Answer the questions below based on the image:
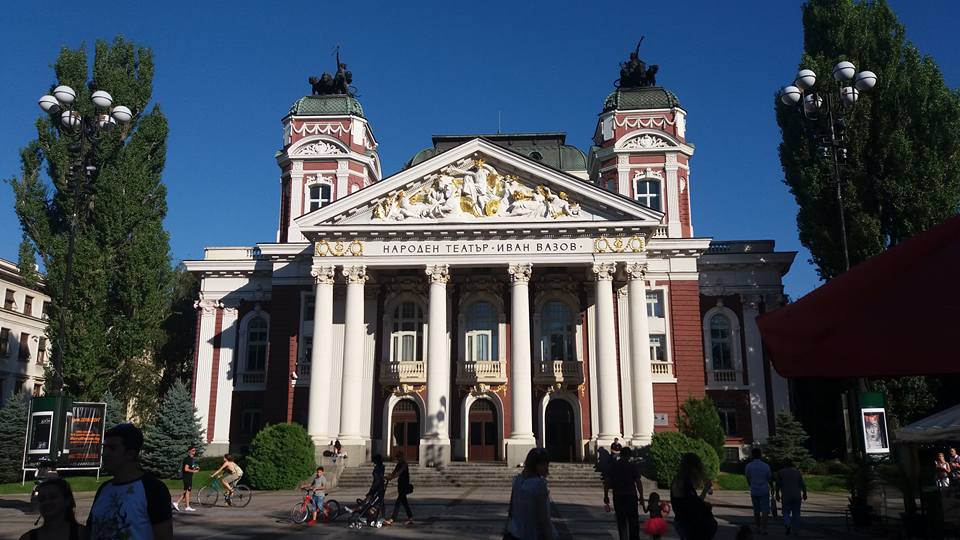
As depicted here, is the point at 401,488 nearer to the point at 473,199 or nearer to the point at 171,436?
the point at 473,199

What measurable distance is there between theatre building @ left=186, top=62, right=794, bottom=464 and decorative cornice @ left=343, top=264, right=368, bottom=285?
5 centimetres

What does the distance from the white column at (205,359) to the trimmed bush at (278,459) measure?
12190mm

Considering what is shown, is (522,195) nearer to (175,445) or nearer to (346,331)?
(346,331)

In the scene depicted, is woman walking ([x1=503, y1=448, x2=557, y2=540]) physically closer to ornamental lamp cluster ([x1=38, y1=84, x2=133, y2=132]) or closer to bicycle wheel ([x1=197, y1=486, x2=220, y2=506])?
bicycle wheel ([x1=197, y1=486, x2=220, y2=506])

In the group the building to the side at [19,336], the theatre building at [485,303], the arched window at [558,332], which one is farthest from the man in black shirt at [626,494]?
the building to the side at [19,336]

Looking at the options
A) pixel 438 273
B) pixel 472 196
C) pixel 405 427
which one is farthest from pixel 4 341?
pixel 472 196

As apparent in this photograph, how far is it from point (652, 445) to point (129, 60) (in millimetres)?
Answer: 31909

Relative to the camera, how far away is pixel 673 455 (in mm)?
27656

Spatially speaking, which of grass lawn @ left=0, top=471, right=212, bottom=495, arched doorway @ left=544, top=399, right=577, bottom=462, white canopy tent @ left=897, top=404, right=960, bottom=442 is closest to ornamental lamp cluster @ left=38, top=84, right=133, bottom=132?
grass lawn @ left=0, top=471, right=212, bottom=495

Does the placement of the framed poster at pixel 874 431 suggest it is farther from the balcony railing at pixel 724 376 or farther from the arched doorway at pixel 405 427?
the arched doorway at pixel 405 427

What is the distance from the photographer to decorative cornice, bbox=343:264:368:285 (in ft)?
112

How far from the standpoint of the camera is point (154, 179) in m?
37.6

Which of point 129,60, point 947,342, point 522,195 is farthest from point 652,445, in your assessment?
point 129,60

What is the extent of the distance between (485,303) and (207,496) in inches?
694
